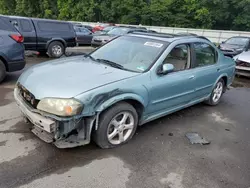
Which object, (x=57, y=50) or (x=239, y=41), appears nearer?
(x=57, y=50)

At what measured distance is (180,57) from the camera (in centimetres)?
424

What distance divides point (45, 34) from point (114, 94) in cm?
820

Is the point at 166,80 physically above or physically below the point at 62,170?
above

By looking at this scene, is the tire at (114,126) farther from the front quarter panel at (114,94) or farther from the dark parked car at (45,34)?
the dark parked car at (45,34)

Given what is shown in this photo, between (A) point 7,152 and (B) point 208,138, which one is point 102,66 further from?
(B) point 208,138

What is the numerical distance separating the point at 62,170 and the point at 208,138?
8.09 ft

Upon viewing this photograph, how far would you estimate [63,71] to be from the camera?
3.47 meters

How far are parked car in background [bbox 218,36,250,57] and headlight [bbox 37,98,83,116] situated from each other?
10884 millimetres

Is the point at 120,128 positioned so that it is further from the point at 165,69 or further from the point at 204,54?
the point at 204,54

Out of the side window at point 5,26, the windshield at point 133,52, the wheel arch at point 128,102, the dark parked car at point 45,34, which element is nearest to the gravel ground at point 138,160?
the wheel arch at point 128,102

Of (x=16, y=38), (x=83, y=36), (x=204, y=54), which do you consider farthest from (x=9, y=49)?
(x=83, y=36)

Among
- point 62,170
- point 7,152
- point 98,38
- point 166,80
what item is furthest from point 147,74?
point 98,38

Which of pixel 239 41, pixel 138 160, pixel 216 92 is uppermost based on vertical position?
pixel 239 41

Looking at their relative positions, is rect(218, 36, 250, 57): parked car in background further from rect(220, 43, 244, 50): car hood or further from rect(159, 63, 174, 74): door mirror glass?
rect(159, 63, 174, 74): door mirror glass
